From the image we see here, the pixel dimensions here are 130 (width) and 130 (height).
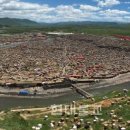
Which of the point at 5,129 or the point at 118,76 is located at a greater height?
the point at 5,129

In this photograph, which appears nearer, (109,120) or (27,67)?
(109,120)

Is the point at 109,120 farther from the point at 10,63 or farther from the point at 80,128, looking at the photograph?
the point at 10,63

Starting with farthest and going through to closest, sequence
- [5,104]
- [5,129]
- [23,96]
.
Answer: [23,96], [5,104], [5,129]

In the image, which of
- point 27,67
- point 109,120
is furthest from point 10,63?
point 109,120

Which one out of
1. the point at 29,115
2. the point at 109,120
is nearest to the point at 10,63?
the point at 29,115

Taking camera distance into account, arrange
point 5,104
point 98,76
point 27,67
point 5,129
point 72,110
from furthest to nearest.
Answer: point 27,67 < point 98,76 < point 5,104 < point 72,110 < point 5,129

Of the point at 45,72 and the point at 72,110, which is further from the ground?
the point at 72,110

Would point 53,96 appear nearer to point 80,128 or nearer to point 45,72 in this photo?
point 45,72

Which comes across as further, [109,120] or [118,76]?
[118,76]

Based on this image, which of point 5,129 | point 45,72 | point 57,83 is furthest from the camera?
point 45,72
